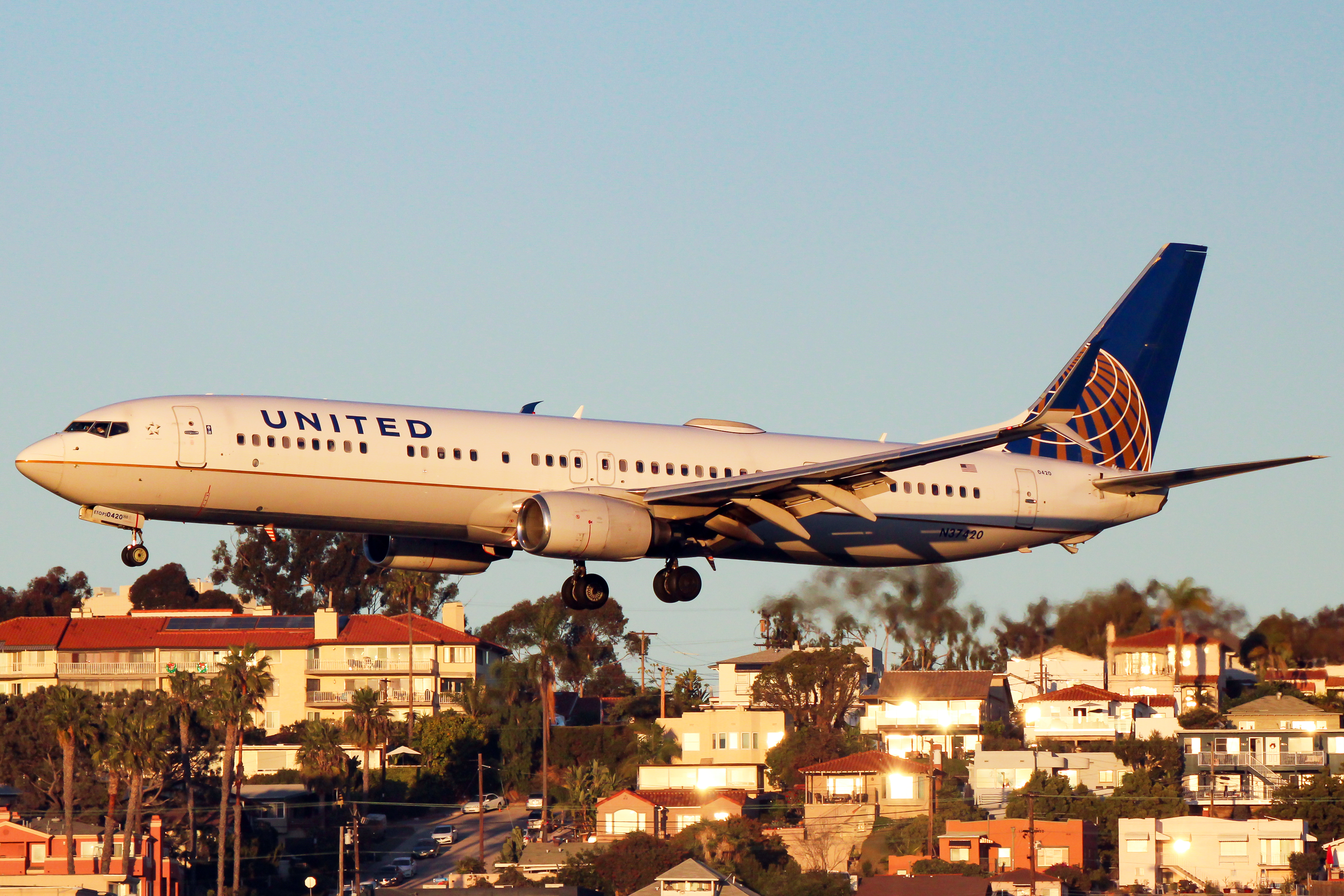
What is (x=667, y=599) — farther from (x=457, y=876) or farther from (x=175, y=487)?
(x=457, y=876)

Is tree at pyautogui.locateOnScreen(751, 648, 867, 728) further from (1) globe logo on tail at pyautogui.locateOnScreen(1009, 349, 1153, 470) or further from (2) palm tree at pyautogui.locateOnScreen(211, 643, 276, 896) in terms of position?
(1) globe logo on tail at pyautogui.locateOnScreen(1009, 349, 1153, 470)

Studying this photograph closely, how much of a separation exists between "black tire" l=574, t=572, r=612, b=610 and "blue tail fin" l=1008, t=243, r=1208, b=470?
15436 mm

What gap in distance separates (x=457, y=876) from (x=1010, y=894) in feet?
99.2

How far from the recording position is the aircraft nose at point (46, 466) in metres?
41.2

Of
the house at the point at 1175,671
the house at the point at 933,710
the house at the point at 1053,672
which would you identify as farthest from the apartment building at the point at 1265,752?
the house at the point at 933,710

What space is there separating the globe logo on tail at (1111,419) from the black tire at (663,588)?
45.3 ft

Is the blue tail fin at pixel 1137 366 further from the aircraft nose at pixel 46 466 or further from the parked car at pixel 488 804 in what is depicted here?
the parked car at pixel 488 804

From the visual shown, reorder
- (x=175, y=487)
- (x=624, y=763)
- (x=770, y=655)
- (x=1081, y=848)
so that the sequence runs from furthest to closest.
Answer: (x=770, y=655) < (x=624, y=763) < (x=1081, y=848) < (x=175, y=487)

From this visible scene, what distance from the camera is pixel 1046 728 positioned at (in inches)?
4719

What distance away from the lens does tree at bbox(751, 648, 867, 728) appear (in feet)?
400

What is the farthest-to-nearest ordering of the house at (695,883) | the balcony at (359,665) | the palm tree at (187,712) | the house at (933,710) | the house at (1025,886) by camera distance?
1. the balcony at (359,665)
2. the house at (933,710)
3. the palm tree at (187,712)
4. the house at (695,883)
5. the house at (1025,886)

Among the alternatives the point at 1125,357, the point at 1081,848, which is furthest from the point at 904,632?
the point at 1125,357

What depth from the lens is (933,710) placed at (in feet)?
400

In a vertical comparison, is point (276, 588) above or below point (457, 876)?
above
